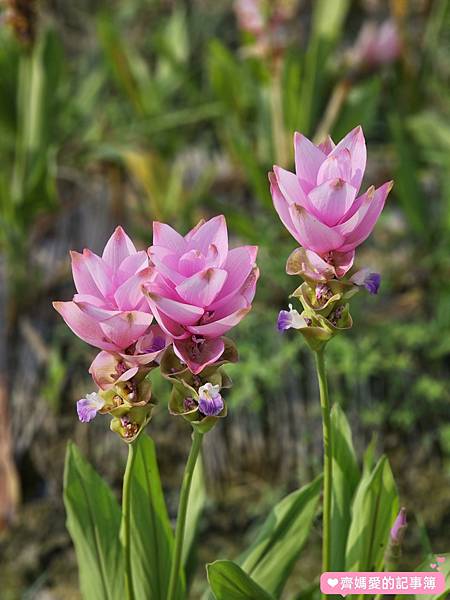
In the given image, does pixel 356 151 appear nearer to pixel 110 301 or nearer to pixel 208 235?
pixel 208 235

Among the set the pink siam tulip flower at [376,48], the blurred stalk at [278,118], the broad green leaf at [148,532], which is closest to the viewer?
the broad green leaf at [148,532]

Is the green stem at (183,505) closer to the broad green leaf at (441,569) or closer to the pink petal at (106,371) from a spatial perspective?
the pink petal at (106,371)

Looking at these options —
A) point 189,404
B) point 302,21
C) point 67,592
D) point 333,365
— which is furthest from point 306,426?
point 302,21

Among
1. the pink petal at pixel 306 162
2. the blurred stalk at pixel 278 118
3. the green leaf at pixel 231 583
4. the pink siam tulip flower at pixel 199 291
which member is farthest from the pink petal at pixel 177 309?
the blurred stalk at pixel 278 118

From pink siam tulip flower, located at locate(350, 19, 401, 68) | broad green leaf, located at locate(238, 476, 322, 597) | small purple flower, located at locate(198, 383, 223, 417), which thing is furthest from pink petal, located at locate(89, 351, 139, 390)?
pink siam tulip flower, located at locate(350, 19, 401, 68)

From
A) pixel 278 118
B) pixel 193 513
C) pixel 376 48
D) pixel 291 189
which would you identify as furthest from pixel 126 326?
pixel 376 48
